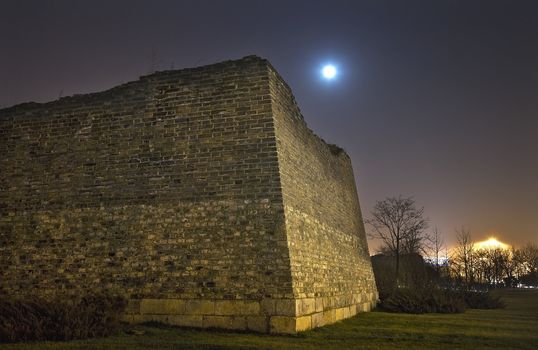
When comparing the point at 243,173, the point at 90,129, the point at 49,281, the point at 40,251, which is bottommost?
the point at 49,281

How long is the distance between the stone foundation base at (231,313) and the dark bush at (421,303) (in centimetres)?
844

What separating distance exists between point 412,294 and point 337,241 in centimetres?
544

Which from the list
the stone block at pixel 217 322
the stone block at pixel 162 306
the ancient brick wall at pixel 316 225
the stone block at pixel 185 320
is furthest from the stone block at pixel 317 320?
the stone block at pixel 162 306

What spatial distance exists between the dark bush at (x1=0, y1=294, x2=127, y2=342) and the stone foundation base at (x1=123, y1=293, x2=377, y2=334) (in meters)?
0.75

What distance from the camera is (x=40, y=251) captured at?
36.0ft

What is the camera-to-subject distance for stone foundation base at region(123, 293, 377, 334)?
914 cm

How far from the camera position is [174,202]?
10.4 metres

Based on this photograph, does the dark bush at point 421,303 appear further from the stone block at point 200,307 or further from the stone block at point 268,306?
the stone block at point 200,307

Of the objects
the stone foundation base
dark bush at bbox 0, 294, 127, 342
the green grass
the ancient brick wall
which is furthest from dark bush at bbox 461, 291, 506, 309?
dark bush at bbox 0, 294, 127, 342

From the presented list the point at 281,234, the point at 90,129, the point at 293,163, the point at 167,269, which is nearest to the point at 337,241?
the point at 293,163

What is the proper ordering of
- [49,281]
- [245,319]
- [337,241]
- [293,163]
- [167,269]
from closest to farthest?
[245,319]
[167,269]
[49,281]
[293,163]
[337,241]

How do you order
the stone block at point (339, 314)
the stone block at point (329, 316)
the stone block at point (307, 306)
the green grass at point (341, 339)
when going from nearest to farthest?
the green grass at point (341, 339), the stone block at point (307, 306), the stone block at point (329, 316), the stone block at point (339, 314)

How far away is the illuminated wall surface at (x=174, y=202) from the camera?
9641mm

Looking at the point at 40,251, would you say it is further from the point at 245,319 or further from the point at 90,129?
the point at 245,319
